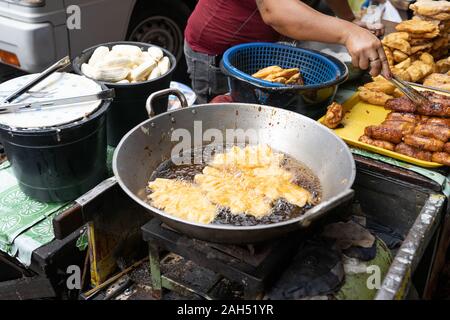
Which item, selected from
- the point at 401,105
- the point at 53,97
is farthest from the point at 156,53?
the point at 401,105

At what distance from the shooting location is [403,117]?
2.64 metres

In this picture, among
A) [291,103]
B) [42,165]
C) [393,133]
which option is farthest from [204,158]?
[393,133]

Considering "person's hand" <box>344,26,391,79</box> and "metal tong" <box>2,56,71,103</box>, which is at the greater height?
"person's hand" <box>344,26,391,79</box>

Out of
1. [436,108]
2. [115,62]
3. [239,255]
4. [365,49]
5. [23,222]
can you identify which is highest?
[365,49]

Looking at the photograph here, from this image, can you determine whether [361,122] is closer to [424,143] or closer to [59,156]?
[424,143]

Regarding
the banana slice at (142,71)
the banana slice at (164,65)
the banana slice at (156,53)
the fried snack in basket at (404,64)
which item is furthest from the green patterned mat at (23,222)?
the fried snack in basket at (404,64)

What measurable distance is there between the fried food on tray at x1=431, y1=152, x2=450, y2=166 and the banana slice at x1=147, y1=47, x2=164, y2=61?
Result: 5.76ft

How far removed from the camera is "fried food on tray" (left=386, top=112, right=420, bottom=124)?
8.54 feet

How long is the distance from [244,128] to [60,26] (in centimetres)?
265

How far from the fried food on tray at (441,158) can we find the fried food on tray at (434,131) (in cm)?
9

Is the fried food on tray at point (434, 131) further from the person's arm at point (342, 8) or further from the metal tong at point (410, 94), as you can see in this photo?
the person's arm at point (342, 8)

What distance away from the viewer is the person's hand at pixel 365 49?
2.40m

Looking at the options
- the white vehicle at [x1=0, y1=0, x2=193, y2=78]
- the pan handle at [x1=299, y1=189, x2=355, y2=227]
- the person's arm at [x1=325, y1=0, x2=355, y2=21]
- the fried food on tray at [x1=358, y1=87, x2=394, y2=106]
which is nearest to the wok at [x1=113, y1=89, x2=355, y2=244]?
the pan handle at [x1=299, y1=189, x2=355, y2=227]

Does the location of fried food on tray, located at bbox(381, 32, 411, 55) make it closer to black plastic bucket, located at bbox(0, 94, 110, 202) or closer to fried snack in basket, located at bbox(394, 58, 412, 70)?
fried snack in basket, located at bbox(394, 58, 412, 70)
